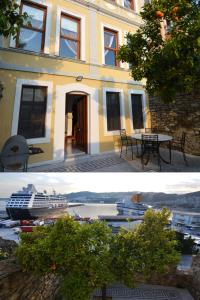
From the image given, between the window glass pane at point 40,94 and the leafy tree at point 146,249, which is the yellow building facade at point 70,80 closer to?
the window glass pane at point 40,94

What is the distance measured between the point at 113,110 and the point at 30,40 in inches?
22.5

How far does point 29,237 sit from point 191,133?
109cm

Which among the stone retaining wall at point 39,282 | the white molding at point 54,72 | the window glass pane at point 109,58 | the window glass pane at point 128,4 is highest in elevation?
the window glass pane at point 128,4

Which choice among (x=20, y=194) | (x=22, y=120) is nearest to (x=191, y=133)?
(x=22, y=120)

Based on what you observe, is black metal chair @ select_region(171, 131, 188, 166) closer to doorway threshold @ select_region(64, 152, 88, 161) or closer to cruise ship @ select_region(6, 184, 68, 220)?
doorway threshold @ select_region(64, 152, 88, 161)

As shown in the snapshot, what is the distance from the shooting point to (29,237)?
131 cm

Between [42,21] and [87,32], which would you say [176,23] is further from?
[42,21]

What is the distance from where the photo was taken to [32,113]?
1167 millimetres

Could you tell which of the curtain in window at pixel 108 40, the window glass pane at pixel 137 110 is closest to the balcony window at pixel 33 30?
the curtain in window at pixel 108 40

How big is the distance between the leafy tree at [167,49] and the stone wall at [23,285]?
4.25 feet

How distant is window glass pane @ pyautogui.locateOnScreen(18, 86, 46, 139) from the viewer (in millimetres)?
1138

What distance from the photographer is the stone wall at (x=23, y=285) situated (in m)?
1.32

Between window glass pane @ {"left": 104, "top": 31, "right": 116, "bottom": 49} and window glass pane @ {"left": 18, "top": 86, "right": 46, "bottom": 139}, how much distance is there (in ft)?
1.61

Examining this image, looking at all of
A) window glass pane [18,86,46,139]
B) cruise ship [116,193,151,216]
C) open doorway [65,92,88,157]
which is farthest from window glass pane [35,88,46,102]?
cruise ship [116,193,151,216]
